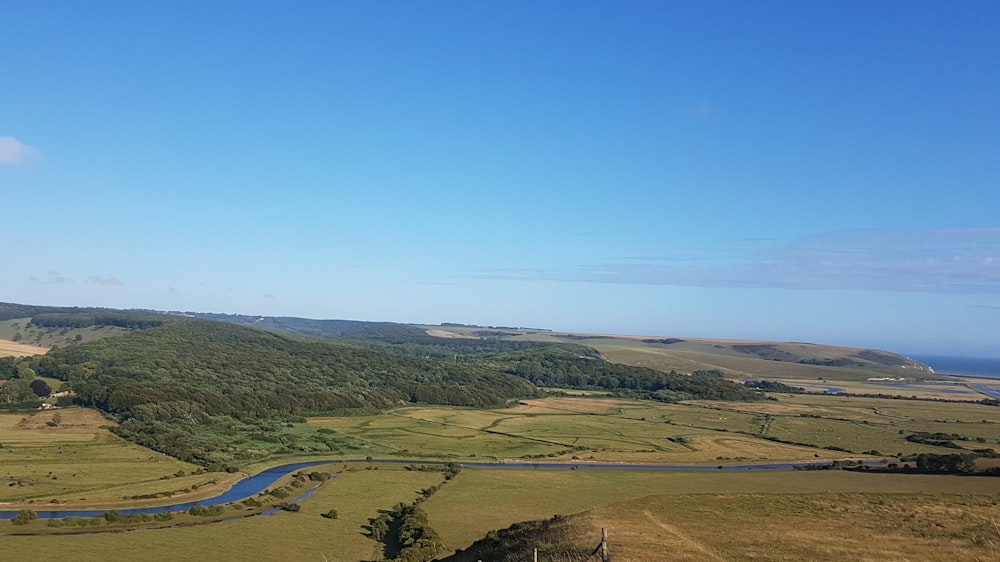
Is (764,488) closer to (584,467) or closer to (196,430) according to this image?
(584,467)

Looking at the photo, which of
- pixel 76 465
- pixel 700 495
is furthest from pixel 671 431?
pixel 76 465

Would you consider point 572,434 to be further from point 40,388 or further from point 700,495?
point 40,388

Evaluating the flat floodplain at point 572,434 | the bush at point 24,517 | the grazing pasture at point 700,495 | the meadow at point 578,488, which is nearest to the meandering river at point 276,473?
the bush at point 24,517

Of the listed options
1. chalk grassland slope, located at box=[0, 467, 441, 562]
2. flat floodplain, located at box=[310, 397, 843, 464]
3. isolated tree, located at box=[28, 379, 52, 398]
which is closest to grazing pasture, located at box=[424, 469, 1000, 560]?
chalk grassland slope, located at box=[0, 467, 441, 562]

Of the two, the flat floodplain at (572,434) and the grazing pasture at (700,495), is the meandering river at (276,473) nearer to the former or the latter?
the flat floodplain at (572,434)

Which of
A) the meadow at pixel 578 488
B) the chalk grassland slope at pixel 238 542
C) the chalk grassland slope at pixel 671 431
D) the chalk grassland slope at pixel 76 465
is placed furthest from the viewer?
the chalk grassland slope at pixel 671 431

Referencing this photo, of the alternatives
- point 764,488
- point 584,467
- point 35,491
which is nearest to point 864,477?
point 764,488
